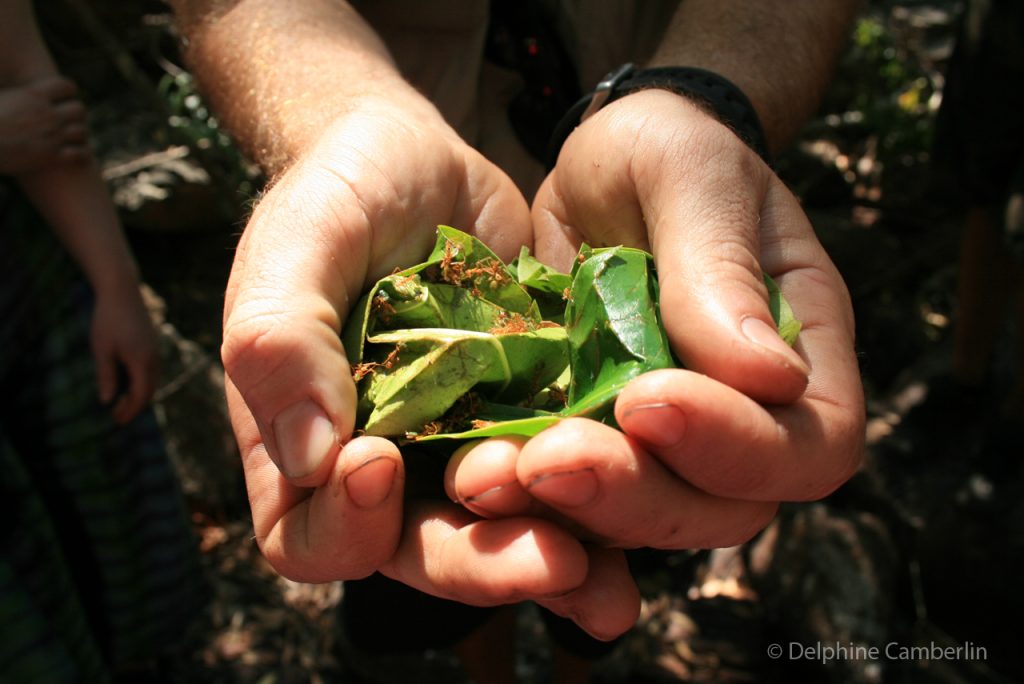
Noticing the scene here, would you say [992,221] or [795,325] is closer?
[795,325]

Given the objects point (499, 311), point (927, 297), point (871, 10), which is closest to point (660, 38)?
point (499, 311)

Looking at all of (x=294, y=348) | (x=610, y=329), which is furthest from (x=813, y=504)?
(x=294, y=348)

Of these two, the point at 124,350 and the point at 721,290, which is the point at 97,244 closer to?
the point at 124,350

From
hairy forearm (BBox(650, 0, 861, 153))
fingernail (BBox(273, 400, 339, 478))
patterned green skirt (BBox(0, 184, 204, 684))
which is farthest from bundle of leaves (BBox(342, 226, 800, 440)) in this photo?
patterned green skirt (BBox(0, 184, 204, 684))

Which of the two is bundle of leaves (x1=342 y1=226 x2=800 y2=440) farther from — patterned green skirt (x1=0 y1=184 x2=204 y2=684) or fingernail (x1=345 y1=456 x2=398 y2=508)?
patterned green skirt (x1=0 y1=184 x2=204 y2=684)

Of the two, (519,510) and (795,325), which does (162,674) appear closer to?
(519,510)

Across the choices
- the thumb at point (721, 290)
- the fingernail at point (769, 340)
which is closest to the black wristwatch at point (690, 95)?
the thumb at point (721, 290)
